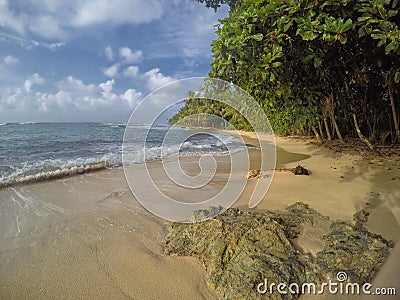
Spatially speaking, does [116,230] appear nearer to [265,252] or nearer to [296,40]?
[265,252]

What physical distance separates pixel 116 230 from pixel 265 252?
1.77 metres

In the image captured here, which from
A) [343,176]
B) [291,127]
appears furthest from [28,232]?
[291,127]

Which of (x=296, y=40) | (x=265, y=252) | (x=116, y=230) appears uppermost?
(x=296, y=40)

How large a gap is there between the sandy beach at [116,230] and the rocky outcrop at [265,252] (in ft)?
0.47

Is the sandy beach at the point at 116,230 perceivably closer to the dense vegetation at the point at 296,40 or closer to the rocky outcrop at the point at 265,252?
the rocky outcrop at the point at 265,252

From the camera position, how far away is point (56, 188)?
5.23m

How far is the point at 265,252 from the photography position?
78.5 inches

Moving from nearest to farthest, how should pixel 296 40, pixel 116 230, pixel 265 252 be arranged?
pixel 265 252
pixel 116 230
pixel 296 40

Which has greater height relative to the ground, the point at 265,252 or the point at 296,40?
the point at 296,40

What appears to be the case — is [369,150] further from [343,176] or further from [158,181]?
[158,181]

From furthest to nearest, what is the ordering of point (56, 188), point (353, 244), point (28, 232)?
1. point (56, 188)
2. point (28, 232)
3. point (353, 244)

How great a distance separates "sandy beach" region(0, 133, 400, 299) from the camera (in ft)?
6.47

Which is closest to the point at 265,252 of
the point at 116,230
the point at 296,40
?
the point at 116,230

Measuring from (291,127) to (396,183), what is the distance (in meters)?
12.2
